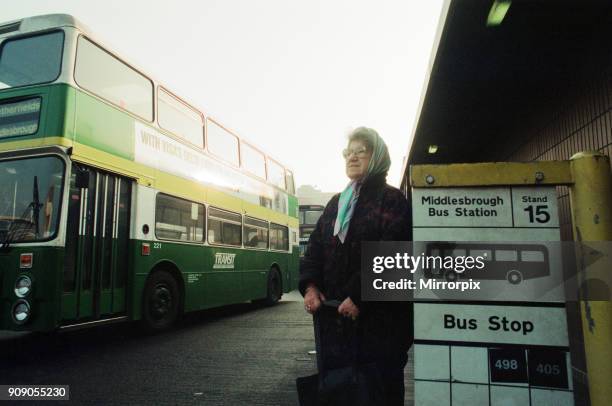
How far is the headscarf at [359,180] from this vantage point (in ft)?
7.99

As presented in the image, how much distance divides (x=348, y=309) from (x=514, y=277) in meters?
0.75

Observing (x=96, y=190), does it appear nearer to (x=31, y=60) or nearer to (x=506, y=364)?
(x=31, y=60)

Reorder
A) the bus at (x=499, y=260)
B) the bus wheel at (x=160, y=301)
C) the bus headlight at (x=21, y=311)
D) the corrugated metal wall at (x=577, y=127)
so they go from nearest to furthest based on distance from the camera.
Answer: the bus at (x=499, y=260) < the corrugated metal wall at (x=577, y=127) < the bus headlight at (x=21, y=311) < the bus wheel at (x=160, y=301)

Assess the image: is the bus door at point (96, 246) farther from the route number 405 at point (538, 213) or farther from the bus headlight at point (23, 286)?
the route number 405 at point (538, 213)

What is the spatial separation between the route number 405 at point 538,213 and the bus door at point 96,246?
5.15m

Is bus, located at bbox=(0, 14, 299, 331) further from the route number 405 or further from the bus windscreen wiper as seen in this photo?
the route number 405

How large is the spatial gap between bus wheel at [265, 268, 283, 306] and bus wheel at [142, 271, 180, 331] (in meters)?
4.27

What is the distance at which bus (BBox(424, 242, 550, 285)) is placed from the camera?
1.77 m

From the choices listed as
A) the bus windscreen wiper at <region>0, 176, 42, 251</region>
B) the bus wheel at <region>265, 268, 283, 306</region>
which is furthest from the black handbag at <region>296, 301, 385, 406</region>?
the bus wheel at <region>265, 268, 283, 306</region>

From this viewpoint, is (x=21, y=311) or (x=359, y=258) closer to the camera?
(x=359, y=258)

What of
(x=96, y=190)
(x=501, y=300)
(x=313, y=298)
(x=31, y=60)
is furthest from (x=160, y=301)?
(x=501, y=300)

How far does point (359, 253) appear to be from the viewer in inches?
92.8

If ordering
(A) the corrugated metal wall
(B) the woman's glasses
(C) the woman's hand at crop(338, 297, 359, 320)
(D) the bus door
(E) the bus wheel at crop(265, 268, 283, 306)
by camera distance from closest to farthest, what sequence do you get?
(C) the woman's hand at crop(338, 297, 359, 320)
(B) the woman's glasses
(A) the corrugated metal wall
(D) the bus door
(E) the bus wheel at crop(265, 268, 283, 306)

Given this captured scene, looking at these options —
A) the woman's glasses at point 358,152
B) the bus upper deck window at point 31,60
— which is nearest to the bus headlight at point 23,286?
the bus upper deck window at point 31,60
